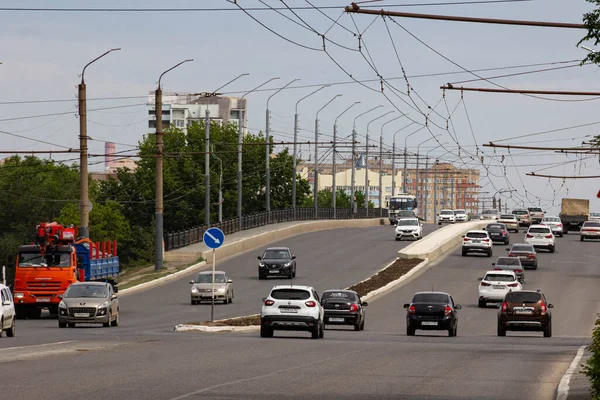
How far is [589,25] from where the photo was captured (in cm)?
1471

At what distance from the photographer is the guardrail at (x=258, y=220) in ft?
241

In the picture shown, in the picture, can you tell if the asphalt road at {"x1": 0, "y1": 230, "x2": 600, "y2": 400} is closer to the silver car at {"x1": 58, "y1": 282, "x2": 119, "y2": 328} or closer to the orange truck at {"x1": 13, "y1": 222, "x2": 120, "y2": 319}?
the silver car at {"x1": 58, "y1": 282, "x2": 119, "y2": 328}

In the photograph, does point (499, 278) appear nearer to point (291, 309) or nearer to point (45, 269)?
point (45, 269)

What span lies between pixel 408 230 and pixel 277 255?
2660cm

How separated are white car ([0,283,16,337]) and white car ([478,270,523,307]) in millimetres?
24285

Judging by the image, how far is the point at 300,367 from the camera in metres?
21.9

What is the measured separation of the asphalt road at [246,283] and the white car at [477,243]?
467 centimetres

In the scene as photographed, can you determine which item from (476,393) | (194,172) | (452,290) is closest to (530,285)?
(452,290)

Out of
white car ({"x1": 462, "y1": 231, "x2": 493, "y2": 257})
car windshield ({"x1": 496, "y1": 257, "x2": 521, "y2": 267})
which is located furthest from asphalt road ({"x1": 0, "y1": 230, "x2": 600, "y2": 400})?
white car ({"x1": 462, "y1": 231, "x2": 493, "y2": 257})

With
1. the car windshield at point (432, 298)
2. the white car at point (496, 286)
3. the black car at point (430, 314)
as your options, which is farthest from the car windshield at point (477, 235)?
the black car at point (430, 314)

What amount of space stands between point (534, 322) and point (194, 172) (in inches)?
3886

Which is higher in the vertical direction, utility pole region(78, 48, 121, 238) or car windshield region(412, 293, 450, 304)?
utility pole region(78, 48, 121, 238)

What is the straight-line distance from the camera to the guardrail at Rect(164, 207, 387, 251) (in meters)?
73.4

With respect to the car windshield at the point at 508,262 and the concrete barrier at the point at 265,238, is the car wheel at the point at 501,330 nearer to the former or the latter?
the car windshield at the point at 508,262
